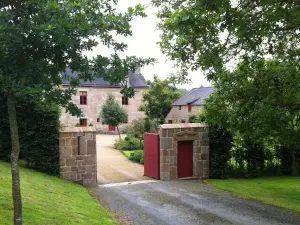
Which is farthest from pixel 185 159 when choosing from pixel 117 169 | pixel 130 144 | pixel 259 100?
pixel 130 144

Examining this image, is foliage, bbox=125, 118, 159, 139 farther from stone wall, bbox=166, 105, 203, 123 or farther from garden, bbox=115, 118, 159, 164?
stone wall, bbox=166, 105, 203, 123

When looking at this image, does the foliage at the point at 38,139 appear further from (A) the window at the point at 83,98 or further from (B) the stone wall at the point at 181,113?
(A) the window at the point at 83,98

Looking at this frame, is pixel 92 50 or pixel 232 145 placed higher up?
pixel 92 50

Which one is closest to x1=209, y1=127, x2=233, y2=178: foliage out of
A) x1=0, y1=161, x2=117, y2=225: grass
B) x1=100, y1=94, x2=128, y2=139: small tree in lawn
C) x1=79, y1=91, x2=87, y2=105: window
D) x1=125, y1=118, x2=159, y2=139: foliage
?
x1=0, y1=161, x2=117, y2=225: grass

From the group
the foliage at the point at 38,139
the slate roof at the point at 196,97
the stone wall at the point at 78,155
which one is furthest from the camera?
the slate roof at the point at 196,97

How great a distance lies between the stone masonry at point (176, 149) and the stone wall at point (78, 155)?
348cm

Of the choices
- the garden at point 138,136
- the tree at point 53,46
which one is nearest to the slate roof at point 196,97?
the garden at point 138,136

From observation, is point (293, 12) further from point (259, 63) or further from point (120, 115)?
point (120, 115)

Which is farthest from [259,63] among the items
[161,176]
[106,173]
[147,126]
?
[147,126]

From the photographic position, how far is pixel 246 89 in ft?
39.6

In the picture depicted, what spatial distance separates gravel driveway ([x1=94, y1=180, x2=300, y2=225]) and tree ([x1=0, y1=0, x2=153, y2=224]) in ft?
18.0

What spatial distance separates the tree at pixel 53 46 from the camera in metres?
5.00

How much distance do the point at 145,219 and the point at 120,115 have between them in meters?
24.9

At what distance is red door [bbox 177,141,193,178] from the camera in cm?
1698
